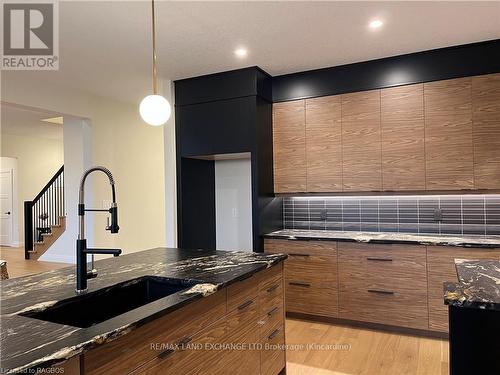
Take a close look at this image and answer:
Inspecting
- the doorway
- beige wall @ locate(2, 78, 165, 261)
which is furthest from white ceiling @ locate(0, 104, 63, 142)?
beige wall @ locate(2, 78, 165, 261)

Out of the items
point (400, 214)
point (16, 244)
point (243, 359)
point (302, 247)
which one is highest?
point (400, 214)

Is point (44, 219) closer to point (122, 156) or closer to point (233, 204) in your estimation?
point (122, 156)

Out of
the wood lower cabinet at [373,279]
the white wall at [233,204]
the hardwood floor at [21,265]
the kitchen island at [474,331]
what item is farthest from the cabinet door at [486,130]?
the hardwood floor at [21,265]

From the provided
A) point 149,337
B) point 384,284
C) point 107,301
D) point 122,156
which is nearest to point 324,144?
point 384,284

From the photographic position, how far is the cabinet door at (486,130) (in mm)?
3008

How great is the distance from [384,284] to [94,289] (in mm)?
2583

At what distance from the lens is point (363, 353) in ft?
9.11

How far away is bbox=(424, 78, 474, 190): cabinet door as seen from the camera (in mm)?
3102

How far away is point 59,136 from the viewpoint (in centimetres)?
867

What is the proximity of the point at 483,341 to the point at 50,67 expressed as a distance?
423cm

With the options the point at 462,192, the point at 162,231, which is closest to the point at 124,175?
the point at 162,231

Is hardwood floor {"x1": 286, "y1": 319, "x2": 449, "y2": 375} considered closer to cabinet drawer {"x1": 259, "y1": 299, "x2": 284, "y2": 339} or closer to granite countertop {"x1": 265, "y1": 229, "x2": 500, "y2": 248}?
cabinet drawer {"x1": 259, "y1": 299, "x2": 284, "y2": 339}

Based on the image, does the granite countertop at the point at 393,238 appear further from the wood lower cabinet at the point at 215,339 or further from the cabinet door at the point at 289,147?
the wood lower cabinet at the point at 215,339

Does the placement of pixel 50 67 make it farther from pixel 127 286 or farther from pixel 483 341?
pixel 483 341
